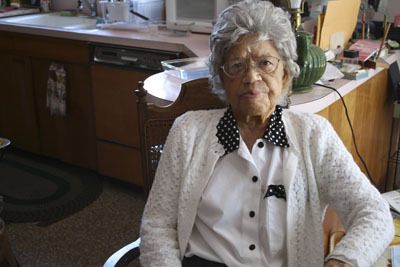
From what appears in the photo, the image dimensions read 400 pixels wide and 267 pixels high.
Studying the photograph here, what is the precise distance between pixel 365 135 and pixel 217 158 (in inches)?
40.1

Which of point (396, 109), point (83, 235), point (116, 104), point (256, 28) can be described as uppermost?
point (256, 28)

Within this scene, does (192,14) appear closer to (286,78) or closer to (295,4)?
(295,4)

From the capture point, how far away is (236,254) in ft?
4.23

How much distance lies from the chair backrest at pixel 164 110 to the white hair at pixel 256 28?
0.18 m

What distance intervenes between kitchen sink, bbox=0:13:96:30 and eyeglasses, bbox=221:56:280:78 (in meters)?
2.13

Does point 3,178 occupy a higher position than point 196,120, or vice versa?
point 196,120

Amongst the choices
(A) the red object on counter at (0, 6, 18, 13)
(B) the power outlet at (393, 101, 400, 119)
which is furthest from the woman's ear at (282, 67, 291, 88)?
(A) the red object on counter at (0, 6, 18, 13)

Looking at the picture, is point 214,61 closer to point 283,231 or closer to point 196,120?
point 196,120

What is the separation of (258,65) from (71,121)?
210cm

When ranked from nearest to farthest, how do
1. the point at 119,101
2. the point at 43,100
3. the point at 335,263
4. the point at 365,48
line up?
the point at 335,263, the point at 365,48, the point at 119,101, the point at 43,100

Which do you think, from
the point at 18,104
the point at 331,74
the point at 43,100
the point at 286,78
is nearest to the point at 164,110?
the point at 286,78

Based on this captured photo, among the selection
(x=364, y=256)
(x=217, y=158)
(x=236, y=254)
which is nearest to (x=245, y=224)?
(x=236, y=254)

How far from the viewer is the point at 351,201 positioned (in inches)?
48.1

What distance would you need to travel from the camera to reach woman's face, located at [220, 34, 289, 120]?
4.16 ft
